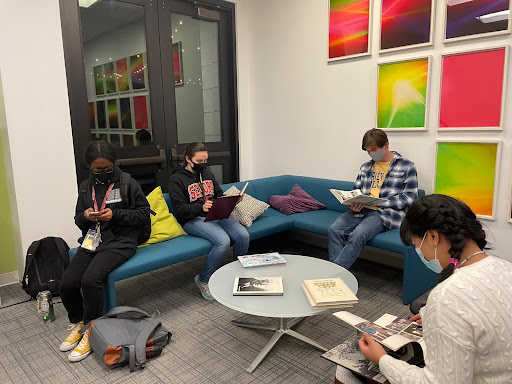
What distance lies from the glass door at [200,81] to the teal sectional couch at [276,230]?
807mm

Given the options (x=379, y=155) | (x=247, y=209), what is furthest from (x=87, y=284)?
(x=379, y=155)

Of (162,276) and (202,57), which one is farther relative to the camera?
(202,57)

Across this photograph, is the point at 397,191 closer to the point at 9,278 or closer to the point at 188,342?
the point at 188,342

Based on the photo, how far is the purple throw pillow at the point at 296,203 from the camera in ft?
13.1

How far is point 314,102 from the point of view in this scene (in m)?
4.24

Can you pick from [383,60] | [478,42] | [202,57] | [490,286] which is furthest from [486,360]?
[202,57]

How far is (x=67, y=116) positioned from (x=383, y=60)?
→ 2.92 metres

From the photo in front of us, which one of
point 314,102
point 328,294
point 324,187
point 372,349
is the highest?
point 314,102

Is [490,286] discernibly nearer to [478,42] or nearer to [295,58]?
[478,42]

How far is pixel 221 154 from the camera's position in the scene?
4672 mm

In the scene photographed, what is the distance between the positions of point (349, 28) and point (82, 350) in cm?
356

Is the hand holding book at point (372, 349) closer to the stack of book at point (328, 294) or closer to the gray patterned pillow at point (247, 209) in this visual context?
the stack of book at point (328, 294)

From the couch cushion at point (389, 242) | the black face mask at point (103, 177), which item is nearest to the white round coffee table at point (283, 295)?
the couch cushion at point (389, 242)

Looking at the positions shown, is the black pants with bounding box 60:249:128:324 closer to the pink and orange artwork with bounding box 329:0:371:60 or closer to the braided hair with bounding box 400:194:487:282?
the braided hair with bounding box 400:194:487:282
